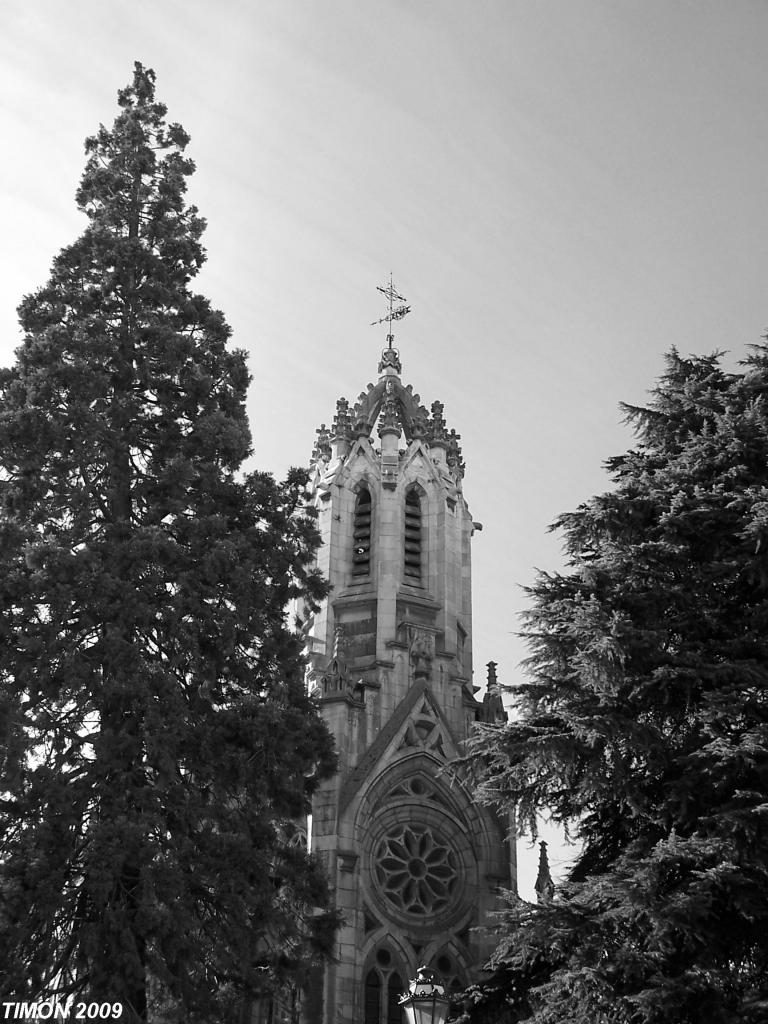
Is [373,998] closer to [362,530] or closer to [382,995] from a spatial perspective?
[382,995]

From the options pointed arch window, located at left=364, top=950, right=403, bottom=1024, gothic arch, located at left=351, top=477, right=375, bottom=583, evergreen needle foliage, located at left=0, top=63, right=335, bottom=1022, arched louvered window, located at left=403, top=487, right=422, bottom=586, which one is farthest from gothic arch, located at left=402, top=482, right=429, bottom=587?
evergreen needle foliage, located at left=0, top=63, right=335, bottom=1022

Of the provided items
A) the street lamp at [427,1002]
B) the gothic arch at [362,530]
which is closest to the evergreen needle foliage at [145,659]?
the street lamp at [427,1002]

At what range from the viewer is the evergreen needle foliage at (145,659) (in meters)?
14.0

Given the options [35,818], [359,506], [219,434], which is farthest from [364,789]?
[35,818]

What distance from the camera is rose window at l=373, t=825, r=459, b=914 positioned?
92.4ft

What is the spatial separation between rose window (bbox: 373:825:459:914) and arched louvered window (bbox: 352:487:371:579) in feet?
25.3

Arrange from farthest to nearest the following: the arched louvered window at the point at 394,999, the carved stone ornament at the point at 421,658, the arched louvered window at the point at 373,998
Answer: the carved stone ornament at the point at 421,658 → the arched louvered window at the point at 394,999 → the arched louvered window at the point at 373,998

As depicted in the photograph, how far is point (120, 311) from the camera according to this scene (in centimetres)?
1888

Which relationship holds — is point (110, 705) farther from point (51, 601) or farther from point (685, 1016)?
point (685, 1016)

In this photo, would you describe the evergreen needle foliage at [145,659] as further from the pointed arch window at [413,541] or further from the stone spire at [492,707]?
the pointed arch window at [413,541]

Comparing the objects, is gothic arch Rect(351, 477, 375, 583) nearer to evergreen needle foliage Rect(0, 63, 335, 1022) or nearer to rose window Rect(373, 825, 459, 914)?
rose window Rect(373, 825, 459, 914)

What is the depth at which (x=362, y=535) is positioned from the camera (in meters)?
34.9

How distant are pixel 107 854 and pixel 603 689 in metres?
5.75

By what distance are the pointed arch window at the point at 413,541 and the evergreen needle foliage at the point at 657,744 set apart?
17343 millimetres
